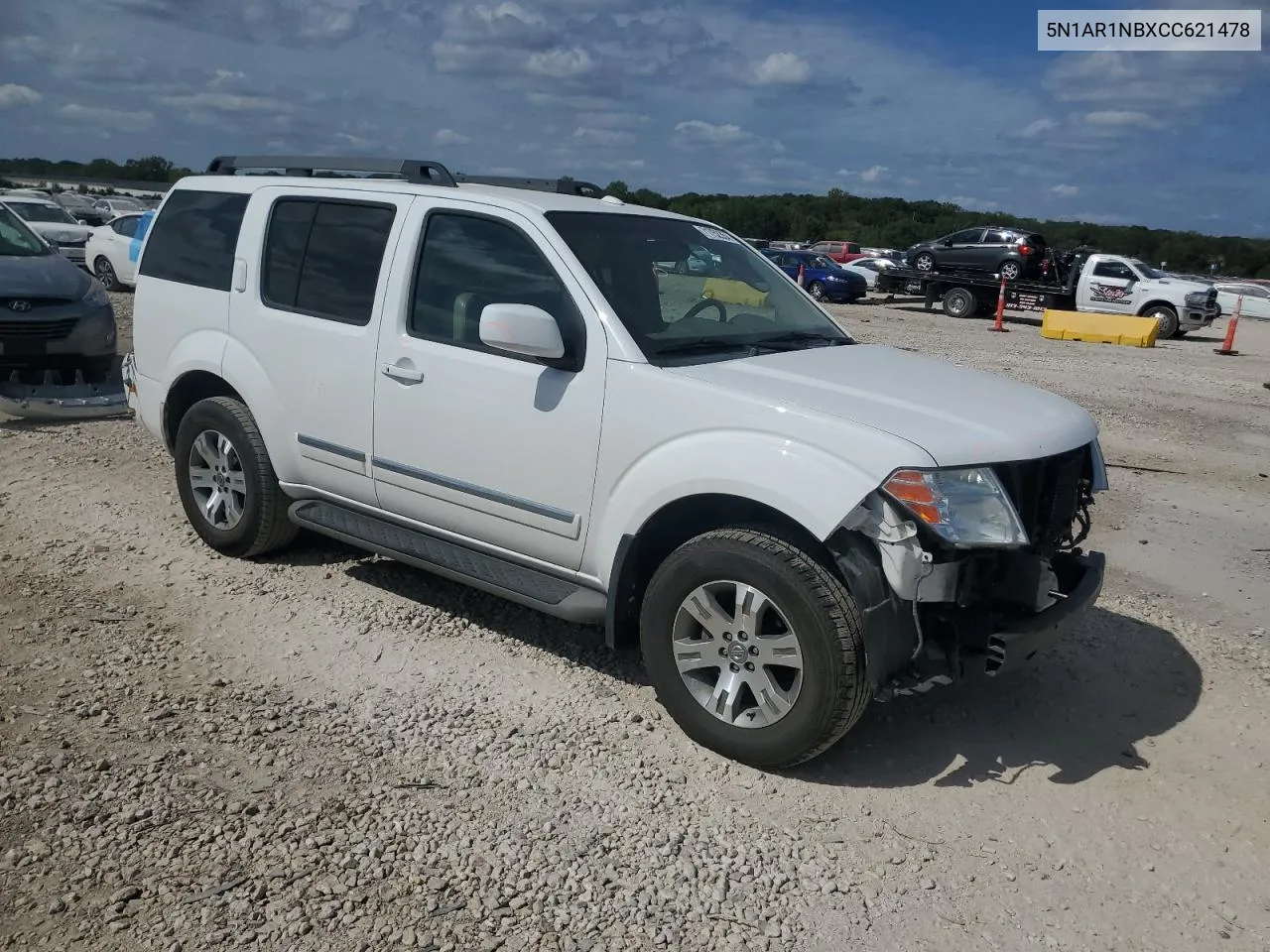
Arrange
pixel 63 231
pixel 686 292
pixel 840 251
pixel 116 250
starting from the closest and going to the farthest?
pixel 686 292
pixel 116 250
pixel 63 231
pixel 840 251

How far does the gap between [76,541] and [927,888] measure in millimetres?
4878

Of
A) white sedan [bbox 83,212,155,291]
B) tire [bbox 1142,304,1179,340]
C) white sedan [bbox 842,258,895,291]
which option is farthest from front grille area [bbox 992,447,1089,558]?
white sedan [bbox 842,258,895,291]

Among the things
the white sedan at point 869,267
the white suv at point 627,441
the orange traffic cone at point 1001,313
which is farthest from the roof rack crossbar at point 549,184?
the white sedan at point 869,267

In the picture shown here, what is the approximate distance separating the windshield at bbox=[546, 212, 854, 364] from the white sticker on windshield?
0.01m

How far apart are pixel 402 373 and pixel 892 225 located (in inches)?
2929

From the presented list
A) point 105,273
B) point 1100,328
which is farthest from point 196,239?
point 1100,328

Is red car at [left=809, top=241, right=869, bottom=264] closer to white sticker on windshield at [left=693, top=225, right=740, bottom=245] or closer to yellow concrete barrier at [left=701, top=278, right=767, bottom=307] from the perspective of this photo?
white sticker on windshield at [left=693, top=225, right=740, bottom=245]

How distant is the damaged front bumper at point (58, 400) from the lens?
8.45 m

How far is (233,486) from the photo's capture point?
5.44 metres

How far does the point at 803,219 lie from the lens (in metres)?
80.0

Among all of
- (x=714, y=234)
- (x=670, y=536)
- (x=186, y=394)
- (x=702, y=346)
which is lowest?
A: (x=670, y=536)

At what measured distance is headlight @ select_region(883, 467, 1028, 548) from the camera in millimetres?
3301

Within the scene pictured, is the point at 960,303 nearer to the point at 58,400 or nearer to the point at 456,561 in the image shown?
the point at 58,400

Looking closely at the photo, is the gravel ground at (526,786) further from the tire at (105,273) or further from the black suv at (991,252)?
the black suv at (991,252)
